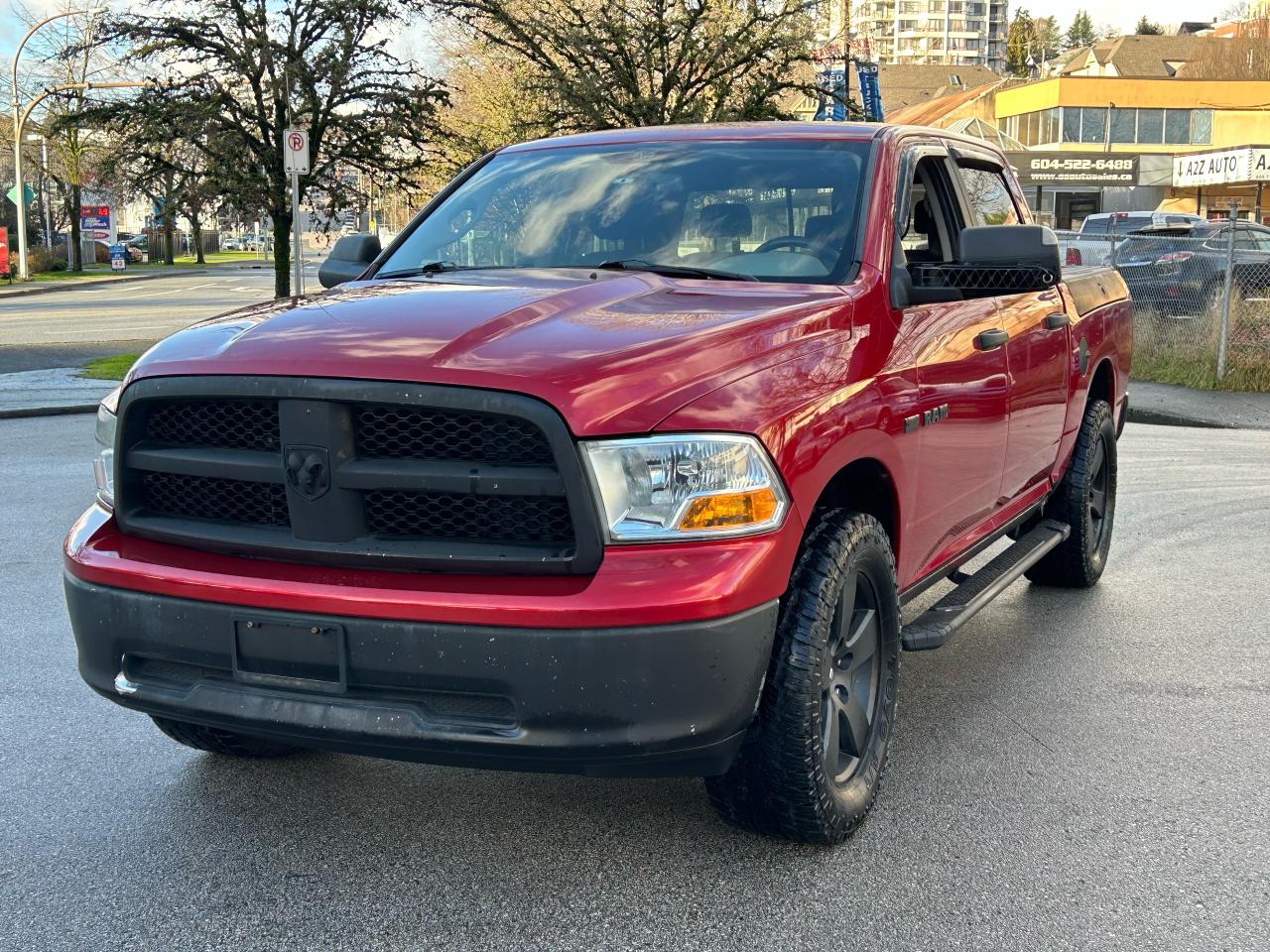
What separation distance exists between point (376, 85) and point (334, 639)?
1644cm

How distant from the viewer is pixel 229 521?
330cm

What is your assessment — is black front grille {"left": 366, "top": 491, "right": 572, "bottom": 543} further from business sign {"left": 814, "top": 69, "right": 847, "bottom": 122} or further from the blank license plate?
business sign {"left": 814, "top": 69, "right": 847, "bottom": 122}

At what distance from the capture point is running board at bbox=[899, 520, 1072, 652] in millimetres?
4133

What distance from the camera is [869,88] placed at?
89.6 feet

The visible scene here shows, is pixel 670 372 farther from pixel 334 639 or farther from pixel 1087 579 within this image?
pixel 1087 579

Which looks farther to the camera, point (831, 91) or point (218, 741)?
point (831, 91)

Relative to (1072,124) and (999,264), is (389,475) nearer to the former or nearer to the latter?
(999,264)

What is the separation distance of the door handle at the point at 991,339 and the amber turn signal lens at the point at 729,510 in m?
1.72

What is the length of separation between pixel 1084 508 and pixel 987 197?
1.47 metres

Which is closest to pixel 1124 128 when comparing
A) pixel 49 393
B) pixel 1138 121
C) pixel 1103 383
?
pixel 1138 121

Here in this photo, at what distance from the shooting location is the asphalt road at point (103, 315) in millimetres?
19797

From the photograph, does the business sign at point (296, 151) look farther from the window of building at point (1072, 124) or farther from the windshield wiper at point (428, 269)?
the window of building at point (1072, 124)

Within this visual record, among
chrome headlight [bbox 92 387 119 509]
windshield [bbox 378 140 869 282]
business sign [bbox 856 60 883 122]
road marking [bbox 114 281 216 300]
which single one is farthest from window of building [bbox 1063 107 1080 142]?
chrome headlight [bbox 92 387 119 509]

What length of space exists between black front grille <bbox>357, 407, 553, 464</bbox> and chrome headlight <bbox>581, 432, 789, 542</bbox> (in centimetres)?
15
